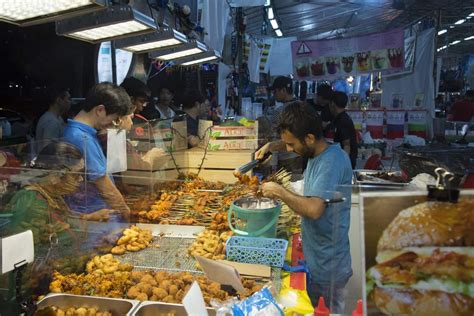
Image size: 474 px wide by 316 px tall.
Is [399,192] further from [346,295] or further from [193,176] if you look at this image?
[193,176]

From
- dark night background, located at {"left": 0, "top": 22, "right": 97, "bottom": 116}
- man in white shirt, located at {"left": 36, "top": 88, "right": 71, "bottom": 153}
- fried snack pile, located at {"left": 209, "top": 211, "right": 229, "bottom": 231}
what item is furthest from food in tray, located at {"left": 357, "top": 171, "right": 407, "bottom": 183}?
dark night background, located at {"left": 0, "top": 22, "right": 97, "bottom": 116}

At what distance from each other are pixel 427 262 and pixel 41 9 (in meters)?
2.86

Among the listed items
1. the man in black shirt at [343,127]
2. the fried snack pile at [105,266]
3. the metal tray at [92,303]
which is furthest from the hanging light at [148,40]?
the metal tray at [92,303]

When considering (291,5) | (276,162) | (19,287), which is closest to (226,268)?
(19,287)

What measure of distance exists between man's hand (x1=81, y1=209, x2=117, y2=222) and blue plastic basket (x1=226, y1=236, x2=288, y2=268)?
953 millimetres

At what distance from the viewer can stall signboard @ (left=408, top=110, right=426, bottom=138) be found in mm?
10617

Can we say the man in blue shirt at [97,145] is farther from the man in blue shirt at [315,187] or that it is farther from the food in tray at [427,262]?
the food in tray at [427,262]

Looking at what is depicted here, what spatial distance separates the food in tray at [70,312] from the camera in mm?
2047

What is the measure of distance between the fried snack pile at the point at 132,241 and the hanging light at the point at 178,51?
3.23 meters

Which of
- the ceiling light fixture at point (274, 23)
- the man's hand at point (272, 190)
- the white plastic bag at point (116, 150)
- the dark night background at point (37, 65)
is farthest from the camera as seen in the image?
the ceiling light fixture at point (274, 23)

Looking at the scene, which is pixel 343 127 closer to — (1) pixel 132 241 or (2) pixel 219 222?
(2) pixel 219 222

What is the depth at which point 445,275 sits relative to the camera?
1.21 metres

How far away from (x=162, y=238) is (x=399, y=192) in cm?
243

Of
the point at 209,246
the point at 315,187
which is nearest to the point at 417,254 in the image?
the point at 315,187
